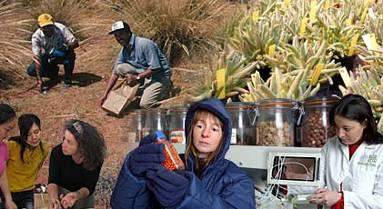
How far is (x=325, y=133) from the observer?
3.57 meters

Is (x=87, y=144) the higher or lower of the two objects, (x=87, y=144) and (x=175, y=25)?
the lower

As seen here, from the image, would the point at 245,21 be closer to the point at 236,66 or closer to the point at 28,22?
the point at 236,66

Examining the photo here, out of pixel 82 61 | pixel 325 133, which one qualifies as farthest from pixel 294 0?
pixel 82 61

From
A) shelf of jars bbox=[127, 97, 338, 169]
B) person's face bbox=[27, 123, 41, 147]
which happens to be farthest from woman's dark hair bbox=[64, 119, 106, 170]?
shelf of jars bbox=[127, 97, 338, 169]

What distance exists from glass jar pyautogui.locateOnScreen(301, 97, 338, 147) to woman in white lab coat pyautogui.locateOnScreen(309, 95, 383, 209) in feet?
1.56

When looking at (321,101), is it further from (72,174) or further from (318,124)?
(72,174)

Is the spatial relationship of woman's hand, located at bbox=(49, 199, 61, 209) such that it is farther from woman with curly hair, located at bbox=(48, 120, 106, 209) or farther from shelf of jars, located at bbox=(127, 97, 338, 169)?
shelf of jars, located at bbox=(127, 97, 338, 169)

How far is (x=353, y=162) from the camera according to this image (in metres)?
2.96

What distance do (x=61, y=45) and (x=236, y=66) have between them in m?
4.64

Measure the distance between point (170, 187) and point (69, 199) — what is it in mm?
2509

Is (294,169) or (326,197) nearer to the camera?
(326,197)

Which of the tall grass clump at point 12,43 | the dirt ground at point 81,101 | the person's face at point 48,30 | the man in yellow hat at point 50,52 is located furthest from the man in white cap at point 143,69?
the tall grass clump at point 12,43

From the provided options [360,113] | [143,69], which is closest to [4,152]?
[360,113]

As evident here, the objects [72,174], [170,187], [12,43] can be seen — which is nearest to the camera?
[170,187]
